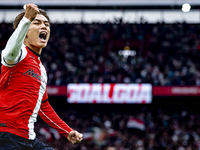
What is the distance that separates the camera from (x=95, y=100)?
13523mm

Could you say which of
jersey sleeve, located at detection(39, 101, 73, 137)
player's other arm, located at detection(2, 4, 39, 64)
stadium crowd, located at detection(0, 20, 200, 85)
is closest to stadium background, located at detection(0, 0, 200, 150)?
stadium crowd, located at detection(0, 20, 200, 85)

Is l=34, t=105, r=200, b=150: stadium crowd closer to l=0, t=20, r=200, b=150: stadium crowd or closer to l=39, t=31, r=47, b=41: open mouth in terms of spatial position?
l=0, t=20, r=200, b=150: stadium crowd

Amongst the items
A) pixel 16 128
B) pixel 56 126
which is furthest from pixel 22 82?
pixel 56 126

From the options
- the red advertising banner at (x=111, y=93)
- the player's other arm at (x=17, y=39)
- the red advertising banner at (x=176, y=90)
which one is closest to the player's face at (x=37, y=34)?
the player's other arm at (x=17, y=39)

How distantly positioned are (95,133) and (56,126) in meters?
9.34

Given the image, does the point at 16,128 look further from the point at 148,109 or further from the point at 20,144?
the point at 148,109

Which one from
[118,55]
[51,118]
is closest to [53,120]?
[51,118]

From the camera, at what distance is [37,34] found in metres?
2.48

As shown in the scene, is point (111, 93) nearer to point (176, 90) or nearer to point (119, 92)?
point (119, 92)

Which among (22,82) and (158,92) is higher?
(22,82)

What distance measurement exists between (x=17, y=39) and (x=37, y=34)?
589mm

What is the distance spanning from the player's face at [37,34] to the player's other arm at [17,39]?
0.48 m

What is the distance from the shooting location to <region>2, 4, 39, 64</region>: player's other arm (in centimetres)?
191

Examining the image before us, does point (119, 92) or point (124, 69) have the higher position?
point (124, 69)
